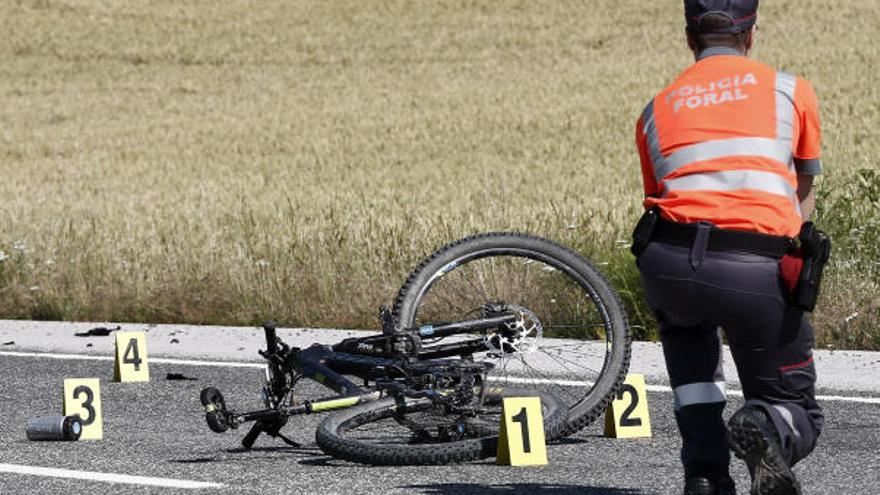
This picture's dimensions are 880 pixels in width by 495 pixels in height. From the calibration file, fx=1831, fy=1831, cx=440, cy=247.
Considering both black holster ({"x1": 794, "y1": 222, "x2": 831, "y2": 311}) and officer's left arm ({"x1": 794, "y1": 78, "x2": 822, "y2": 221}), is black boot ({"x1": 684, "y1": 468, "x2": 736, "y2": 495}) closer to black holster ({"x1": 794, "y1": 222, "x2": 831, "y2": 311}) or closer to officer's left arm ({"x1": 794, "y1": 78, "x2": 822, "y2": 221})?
black holster ({"x1": 794, "y1": 222, "x2": 831, "y2": 311})

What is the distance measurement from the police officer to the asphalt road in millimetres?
1143

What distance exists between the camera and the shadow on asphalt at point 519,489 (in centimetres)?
664

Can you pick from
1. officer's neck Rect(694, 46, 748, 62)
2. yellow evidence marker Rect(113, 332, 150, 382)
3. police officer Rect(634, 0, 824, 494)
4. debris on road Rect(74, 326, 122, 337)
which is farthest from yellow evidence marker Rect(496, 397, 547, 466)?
debris on road Rect(74, 326, 122, 337)

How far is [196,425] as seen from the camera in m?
8.74

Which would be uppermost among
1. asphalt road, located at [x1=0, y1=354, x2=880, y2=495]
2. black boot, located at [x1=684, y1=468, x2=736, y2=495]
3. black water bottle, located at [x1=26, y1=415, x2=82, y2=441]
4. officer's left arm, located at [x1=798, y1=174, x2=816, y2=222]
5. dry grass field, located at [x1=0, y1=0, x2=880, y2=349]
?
dry grass field, located at [x1=0, y1=0, x2=880, y2=349]

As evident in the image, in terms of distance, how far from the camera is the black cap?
5.57m

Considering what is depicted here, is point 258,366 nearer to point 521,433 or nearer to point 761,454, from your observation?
point 521,433

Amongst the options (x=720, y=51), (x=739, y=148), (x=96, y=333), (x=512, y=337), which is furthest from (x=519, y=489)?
(x=96, y=333)

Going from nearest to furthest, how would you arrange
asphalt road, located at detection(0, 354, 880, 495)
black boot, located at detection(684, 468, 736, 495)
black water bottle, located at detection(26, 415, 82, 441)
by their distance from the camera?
black boot, located at detection(684, 468, 736, 495), asphalt road, located at detection(0, 354, 880, 495), black water bottle, located at detection(26, 415, 82, 441)

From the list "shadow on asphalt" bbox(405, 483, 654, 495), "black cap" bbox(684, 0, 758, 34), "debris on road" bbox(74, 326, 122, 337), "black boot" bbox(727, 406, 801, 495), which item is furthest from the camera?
"debris on road" bbox(74, 326, 122, 337)

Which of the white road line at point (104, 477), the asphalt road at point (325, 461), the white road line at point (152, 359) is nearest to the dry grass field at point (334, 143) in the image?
the white road line at point (152, 359)

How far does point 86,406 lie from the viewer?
8391mm

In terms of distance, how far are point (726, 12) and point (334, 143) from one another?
92.4ft

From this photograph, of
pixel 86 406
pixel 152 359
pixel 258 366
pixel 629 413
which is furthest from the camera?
pixel 152 359
